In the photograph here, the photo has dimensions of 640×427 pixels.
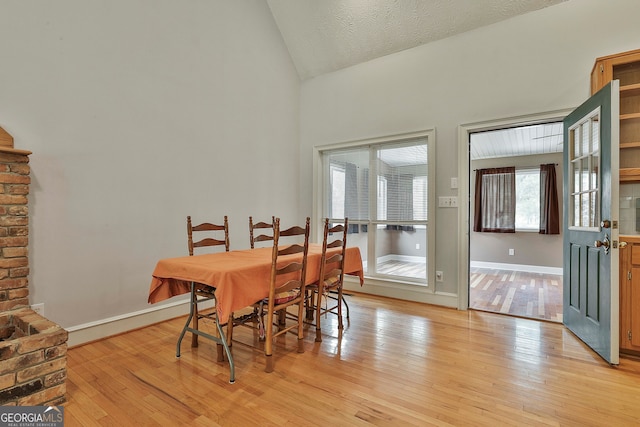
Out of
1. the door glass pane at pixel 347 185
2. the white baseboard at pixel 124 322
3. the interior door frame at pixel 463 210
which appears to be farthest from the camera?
the door glass pane at pixel 347 185

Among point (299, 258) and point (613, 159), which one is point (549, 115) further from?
point (299, 258)

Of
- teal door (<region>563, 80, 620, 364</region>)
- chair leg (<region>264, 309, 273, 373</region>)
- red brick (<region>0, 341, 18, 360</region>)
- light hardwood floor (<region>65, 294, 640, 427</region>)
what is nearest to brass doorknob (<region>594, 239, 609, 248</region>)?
teal door (<region>563, 80, 620, 364</region>)

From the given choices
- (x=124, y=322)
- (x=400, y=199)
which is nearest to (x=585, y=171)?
(x=400, y=199)

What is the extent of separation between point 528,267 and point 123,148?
23.0 feet

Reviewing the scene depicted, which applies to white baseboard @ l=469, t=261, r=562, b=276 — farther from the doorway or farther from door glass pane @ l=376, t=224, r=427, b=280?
door glass pane @ l=376, t=224, r=427, b=280

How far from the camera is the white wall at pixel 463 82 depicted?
2957 mm

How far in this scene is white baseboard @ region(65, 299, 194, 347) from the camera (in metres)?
2.51

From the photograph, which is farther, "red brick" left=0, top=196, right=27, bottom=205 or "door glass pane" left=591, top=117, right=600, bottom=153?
"door glass pane" left=591, top=117, right=600, bottom=153

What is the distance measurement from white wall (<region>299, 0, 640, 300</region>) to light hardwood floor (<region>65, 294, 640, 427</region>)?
1311 millimetres

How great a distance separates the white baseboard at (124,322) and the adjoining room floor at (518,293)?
3289 mm

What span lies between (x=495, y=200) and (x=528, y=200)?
1.92 ft

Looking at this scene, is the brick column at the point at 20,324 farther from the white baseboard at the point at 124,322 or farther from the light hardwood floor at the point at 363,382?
the white baseboard at the point at 124,322

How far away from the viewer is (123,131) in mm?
2773

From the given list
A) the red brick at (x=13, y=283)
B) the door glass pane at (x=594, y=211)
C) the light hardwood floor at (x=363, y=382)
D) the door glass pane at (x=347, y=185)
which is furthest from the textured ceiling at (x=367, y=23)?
the red brick at (x=13, y=283)
